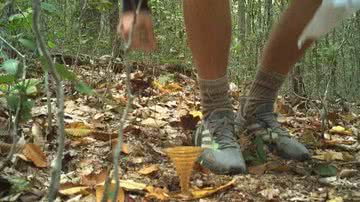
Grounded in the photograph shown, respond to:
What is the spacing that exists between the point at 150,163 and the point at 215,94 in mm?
360

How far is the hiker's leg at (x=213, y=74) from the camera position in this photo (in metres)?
1.91

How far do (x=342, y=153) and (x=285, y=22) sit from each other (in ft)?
2.00

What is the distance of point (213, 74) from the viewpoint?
1.99 m

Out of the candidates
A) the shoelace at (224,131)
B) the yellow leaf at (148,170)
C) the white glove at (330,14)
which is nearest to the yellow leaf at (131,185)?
the yellow leaf at (148,170)

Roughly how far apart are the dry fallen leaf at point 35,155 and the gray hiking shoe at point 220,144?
21.3 inches

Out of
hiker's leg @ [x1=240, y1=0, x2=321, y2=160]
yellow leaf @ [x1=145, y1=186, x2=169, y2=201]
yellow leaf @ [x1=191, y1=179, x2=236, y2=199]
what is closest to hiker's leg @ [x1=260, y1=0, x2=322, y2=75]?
hiker's leg @ [x1=240, y1=0, x2=321, y2=160]

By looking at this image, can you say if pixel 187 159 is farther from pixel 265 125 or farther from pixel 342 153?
pixel 342 153

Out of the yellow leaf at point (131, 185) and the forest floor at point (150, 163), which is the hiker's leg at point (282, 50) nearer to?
the forest floor at point (150, 163)

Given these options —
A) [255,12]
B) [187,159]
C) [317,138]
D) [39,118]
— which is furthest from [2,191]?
[255,12]

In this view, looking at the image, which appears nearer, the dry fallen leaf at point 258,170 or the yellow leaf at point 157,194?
the yellow leaf at point 157,194

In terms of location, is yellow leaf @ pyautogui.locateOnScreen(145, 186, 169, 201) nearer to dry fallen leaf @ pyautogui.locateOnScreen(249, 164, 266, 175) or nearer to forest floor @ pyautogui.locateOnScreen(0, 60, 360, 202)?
forest floor @ pyautogui.locateOnScreen(0, 60, 360, 202)

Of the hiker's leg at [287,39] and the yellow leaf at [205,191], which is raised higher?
the hiker's leg at [287,39]

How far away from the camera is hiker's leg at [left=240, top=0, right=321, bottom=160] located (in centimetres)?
210

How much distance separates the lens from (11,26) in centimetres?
221
